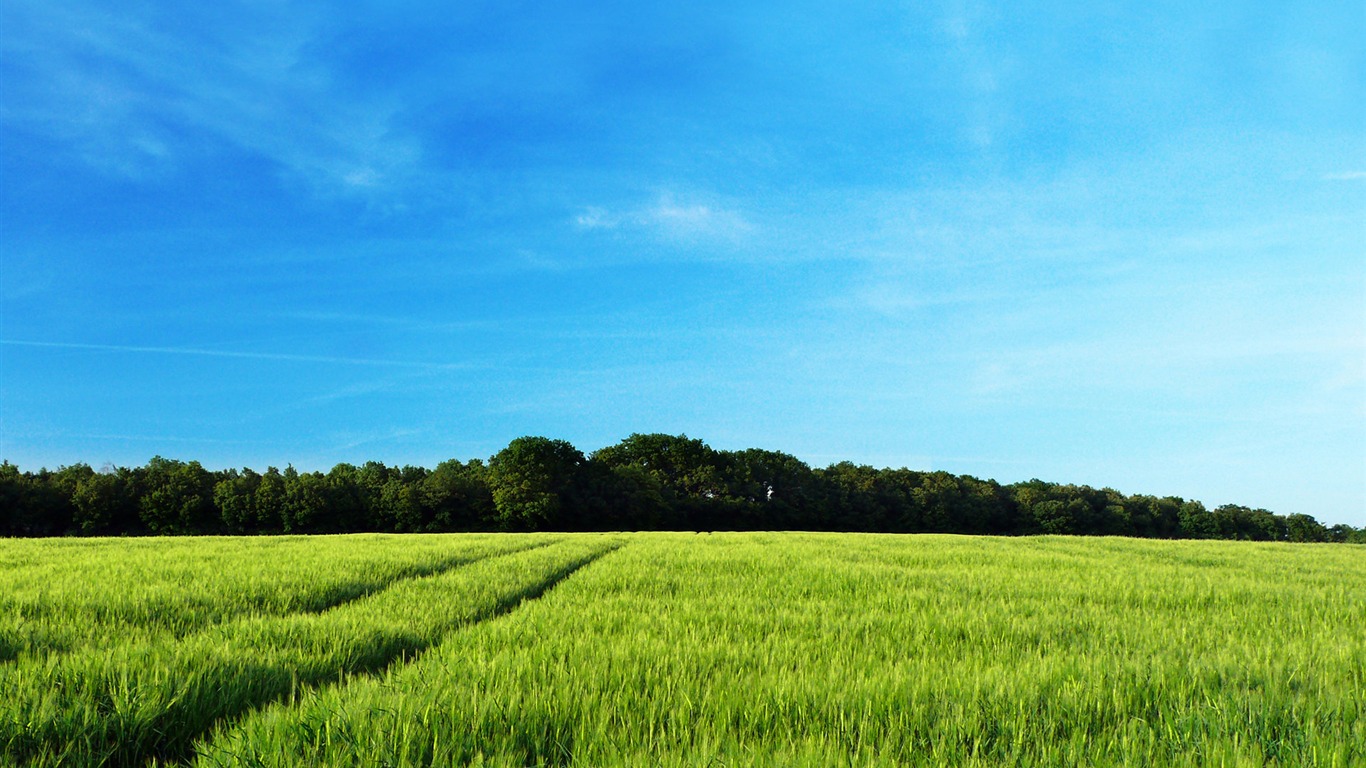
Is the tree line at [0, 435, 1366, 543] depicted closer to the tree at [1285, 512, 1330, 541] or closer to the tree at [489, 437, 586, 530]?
the tree at [489, 437, 586, 530]

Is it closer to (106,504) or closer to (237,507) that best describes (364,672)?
(237,507)

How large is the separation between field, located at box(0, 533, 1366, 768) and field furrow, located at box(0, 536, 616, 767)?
2 cm

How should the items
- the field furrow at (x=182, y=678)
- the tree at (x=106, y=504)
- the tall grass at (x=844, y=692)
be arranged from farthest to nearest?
the tree at (x=106, y=504) < the field furrow at (x=182, y=678) < the tall grass at (x=844, y=692)

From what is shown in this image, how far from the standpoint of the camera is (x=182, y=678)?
4.15 m

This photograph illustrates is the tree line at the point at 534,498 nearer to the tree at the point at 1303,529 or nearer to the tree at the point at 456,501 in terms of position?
the tree at the point at 456,501

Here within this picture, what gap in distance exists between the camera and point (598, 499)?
6794cm

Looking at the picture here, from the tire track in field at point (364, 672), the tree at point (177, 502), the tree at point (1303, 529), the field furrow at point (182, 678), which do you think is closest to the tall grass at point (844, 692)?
the tire track in field at point (364, 672)

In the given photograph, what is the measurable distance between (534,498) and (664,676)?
6233 centimetres

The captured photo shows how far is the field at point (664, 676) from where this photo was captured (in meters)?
3.15

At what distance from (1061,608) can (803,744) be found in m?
5.89

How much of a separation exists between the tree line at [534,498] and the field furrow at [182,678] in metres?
59.1

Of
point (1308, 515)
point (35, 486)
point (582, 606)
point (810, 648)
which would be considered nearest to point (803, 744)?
point (810, 648)

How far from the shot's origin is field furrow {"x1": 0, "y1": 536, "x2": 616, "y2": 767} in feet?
11.2

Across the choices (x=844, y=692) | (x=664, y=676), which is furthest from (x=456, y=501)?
(x=844, y=692)
